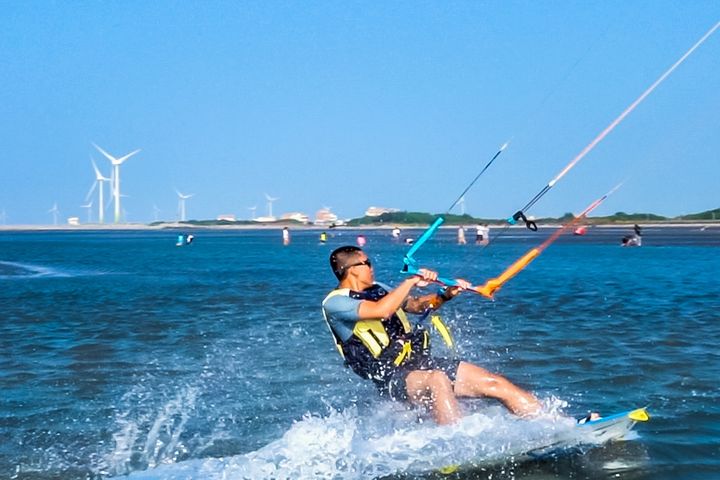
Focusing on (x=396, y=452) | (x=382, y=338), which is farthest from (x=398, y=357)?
(x=396, y=452)

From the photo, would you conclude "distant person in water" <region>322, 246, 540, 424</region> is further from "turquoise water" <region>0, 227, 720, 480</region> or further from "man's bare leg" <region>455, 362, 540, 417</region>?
"turquoise water" <region>0, 227, 720, 480</region>

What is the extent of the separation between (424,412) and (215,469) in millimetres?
1661

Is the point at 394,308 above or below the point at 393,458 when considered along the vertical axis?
above

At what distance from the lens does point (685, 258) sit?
4003 cm

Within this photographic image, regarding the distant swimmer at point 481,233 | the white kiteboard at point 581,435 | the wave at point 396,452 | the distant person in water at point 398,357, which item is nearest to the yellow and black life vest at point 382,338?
the distant person in water at point 398,357

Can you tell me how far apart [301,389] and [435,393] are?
347 cm

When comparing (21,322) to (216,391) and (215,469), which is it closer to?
(216,391)

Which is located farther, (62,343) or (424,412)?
(62,343)

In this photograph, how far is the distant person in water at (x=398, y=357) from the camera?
22.4ft

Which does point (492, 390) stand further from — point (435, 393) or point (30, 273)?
point (30, 273)

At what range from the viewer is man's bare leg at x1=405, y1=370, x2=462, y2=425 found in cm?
682

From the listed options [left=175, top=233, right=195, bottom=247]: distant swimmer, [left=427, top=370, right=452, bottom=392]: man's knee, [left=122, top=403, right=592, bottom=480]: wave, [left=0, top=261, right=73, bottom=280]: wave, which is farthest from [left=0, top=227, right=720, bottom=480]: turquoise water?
[left=175, top=233, right=195, bottom=247]: distant swimmer

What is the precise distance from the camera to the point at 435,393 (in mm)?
6832

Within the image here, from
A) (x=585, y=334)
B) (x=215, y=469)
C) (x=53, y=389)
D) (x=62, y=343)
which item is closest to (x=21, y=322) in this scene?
(x=62, y=343)
